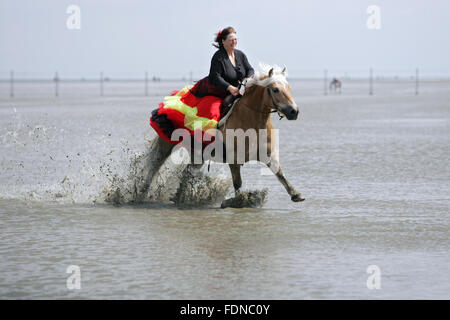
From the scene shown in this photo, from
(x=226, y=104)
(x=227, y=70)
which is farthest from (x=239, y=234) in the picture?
(x=227, y=70)

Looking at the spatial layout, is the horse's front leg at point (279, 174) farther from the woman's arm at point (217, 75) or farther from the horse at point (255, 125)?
the woman's arm at point (217, 75)

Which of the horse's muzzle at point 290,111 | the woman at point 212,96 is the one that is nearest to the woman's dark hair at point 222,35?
the woman at point 212,96

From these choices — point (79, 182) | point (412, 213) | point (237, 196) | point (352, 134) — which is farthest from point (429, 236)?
point (352, 134)

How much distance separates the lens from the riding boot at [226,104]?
35.9 feet

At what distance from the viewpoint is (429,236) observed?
899cm

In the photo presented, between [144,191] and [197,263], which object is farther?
[144,191]

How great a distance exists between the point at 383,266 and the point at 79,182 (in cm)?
644

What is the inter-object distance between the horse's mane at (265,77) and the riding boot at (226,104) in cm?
31

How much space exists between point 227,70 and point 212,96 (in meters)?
0.40

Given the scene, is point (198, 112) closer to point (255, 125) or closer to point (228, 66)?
point (228, 66)

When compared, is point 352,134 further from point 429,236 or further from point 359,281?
point 359,281

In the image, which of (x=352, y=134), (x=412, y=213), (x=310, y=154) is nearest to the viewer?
(x=412, y=213)

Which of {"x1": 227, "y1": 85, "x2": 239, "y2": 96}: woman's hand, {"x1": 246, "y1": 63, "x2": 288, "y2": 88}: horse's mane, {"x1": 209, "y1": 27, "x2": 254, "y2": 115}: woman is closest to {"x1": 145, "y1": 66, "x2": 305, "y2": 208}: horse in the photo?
{"x1": 246, "y1": 63, "x2": 288, "y2": 88}: horse's mane

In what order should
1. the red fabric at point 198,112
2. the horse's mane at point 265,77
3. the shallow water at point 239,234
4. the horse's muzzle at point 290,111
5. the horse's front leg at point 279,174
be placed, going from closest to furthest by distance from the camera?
1. the shallow water at point 239,234
2. the horse's muzzle at point 290,111
3. the horse's mane at point 265,77
4. the horse's front leg at point 279,174
5. the red fabric at point 198,112
